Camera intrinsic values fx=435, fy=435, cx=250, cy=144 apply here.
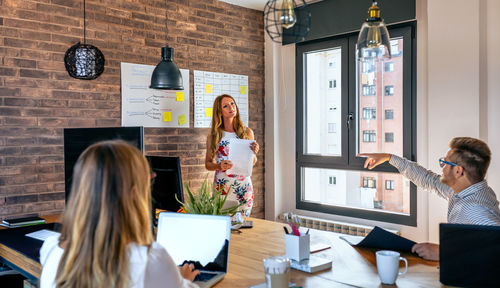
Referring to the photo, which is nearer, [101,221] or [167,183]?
[101,221]

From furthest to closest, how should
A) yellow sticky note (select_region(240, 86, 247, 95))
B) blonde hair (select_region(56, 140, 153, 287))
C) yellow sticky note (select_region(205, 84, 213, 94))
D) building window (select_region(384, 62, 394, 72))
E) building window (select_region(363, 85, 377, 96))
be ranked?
yellow sticky note (select_region(240, 86, 247, 95)) → yellow sticky note (select_region(205, 84, 213, 94)) → building window (select_region(363, 85, 377, 96)) → building window (select_region(384, 62, 394, 72)) → blonde hair (select_region(56, 140, 153, 287))

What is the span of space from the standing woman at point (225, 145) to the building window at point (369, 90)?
1240 millimetres

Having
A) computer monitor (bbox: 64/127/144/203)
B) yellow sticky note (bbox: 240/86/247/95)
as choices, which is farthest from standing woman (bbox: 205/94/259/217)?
computer monitor (bbox: 64/127/144/203)

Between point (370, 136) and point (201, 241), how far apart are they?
2889 millimetres

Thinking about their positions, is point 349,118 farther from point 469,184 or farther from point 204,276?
point 204,276

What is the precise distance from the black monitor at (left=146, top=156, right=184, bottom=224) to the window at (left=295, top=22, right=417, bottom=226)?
209 cm

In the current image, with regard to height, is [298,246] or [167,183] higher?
[167,183]

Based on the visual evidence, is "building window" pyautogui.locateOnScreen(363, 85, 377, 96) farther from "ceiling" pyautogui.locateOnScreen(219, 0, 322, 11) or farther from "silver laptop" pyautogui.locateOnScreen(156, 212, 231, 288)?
"silver laptop" pyautogui.locateOnScreen(156, 212, 231, 288)

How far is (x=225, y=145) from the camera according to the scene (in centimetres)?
388

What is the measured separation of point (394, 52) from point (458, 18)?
2.48 ft

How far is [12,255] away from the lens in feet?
7.12

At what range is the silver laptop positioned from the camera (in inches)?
67.7

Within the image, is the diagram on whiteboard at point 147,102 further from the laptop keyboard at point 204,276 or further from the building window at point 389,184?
the laptop keyboard at point 204,276

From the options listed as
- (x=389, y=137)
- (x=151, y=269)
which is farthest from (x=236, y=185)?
(x=151, y=269)
